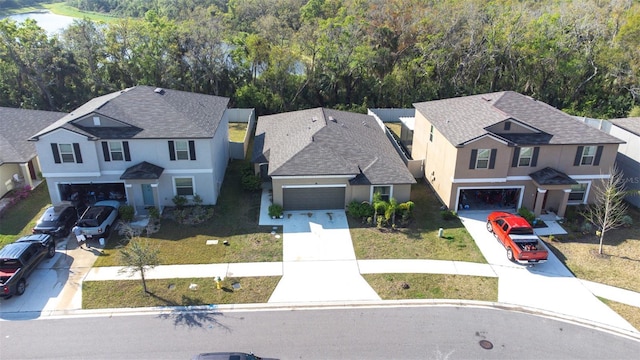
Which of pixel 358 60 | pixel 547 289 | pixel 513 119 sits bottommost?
pixel 547 289

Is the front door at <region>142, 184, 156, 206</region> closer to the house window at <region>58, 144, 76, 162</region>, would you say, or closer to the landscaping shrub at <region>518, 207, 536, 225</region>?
the house window at <region>58, 144, 76, 162</region>

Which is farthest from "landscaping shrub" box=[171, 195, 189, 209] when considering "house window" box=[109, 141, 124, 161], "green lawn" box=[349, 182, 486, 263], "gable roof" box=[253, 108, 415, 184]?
"green lawn" box=[349, 182, 486, 263]

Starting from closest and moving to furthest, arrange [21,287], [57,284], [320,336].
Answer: [320,336], [21,287], [57,284]

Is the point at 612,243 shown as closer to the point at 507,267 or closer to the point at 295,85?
the point at 507,267

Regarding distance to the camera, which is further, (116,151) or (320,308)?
(116,151)

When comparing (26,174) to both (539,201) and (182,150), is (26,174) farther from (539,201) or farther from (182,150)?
(539,201)

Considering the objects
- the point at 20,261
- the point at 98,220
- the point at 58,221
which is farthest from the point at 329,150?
the point at 20,261

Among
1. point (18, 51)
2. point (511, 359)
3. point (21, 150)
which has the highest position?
point (18, 51)

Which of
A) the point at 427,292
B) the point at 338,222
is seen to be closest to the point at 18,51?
the point at 338,222
